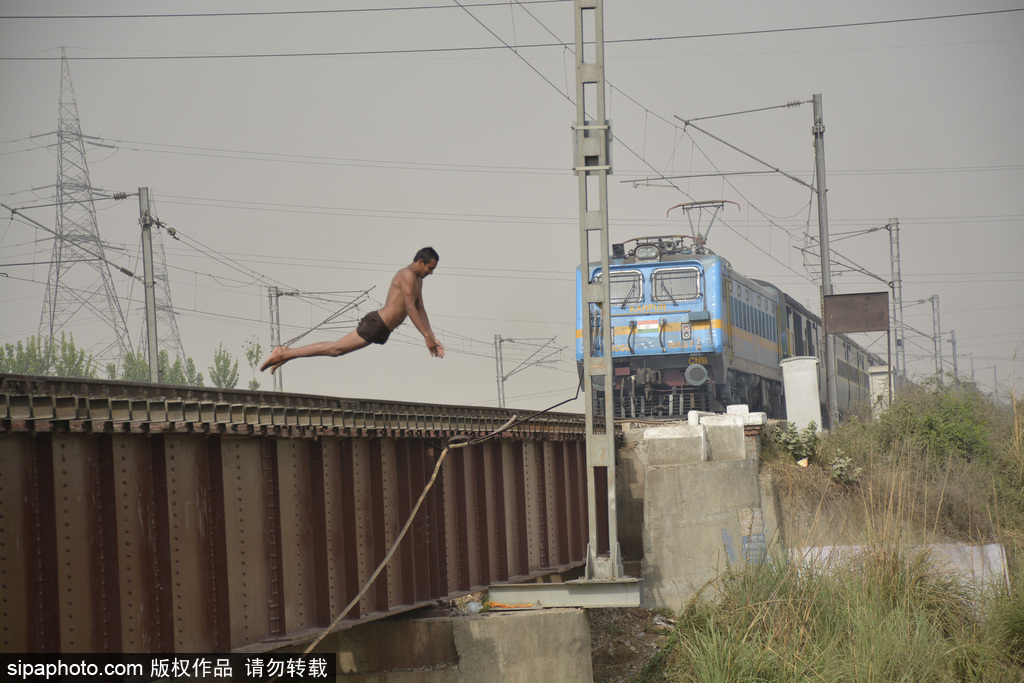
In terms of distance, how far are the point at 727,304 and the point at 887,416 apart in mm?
4609

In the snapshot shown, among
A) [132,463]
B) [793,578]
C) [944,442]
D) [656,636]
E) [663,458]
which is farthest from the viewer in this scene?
[944,442]

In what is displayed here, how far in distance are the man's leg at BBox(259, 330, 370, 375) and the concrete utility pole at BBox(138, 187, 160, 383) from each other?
17585 mm

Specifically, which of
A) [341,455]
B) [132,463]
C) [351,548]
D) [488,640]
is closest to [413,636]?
[488,640]

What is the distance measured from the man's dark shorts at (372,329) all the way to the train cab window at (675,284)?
16.6 m

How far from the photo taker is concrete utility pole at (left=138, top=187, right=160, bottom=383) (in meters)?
26.0

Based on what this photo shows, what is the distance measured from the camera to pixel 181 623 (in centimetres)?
767

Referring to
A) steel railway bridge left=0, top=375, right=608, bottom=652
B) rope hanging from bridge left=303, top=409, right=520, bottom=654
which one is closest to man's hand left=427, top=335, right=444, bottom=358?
steel railway bridge left=0, top=375, right=608, bottom=652

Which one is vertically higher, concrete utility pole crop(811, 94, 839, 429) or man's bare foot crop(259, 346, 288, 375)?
concrete utility pole crop(811, 94, 839, 429)

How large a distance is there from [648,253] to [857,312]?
16.3ft

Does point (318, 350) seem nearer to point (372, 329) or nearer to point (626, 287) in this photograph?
point (372, 329)

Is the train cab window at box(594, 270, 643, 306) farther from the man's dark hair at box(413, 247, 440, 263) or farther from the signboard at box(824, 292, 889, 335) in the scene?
the man's dark hair at box(413, 247, 440, 263)

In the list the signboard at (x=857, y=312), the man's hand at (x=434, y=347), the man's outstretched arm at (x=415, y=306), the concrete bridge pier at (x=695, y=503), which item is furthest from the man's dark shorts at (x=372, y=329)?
the signboard at (x=857, y=312)

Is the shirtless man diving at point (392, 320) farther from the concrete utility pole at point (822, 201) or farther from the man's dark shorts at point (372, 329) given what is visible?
the concrete utility pole at point (822, 201)

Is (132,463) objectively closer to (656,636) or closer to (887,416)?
(656,636)
